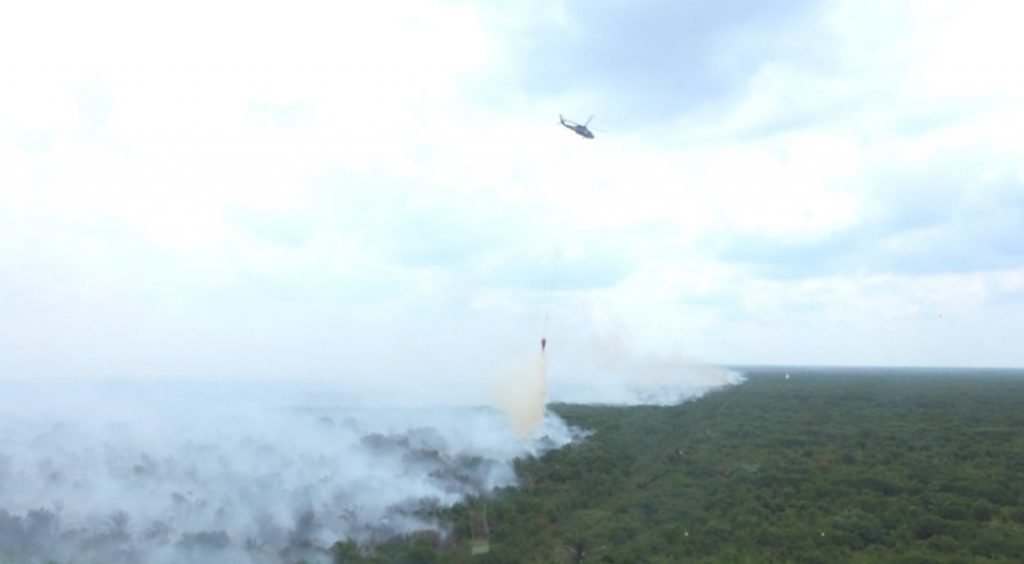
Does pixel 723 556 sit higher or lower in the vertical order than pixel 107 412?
lower

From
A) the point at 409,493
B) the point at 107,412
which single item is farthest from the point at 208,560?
the point at 107,412

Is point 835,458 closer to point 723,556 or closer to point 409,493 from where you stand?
point 723,556

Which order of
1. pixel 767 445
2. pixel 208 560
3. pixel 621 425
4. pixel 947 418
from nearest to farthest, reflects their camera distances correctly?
pixel 208 560, pixel 767 445, pixel 621 425, pixel 947 418

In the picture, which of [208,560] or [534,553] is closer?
[208,560]

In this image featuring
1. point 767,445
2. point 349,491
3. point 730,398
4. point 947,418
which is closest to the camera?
point 349,491
